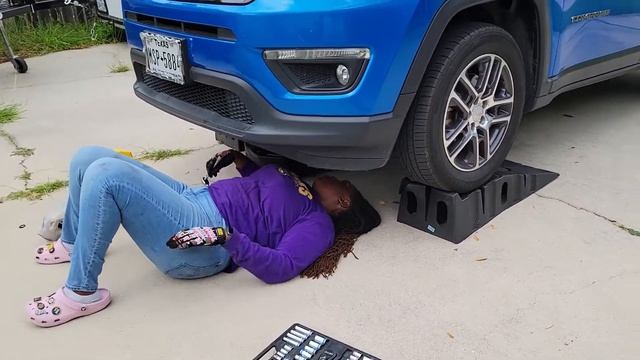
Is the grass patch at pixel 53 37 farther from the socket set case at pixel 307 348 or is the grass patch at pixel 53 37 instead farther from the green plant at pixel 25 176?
the socket set case at pixel 307 348

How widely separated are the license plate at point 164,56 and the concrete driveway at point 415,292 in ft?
2.67

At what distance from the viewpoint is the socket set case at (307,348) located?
6.43 feet

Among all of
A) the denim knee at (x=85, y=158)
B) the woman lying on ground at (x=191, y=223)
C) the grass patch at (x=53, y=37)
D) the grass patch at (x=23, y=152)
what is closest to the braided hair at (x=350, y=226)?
the woman lying on ground at (x=191, y=223)

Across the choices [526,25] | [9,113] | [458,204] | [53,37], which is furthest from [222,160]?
[53,37]

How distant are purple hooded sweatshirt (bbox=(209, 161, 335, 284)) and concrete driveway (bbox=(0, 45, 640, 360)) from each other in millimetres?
110

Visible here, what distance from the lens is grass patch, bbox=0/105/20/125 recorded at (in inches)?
182

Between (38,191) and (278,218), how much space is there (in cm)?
168

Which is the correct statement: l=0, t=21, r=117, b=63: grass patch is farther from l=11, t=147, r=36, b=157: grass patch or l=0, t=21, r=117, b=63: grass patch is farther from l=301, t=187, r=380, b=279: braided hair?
l=301, t=187, r=380, b=279: braided hair

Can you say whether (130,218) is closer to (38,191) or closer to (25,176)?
(38,191)

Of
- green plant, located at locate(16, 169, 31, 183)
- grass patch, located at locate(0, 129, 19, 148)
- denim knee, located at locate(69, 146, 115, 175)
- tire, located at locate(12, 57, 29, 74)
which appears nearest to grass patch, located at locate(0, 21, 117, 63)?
tire, located at locate(12, 57, 29, 74)

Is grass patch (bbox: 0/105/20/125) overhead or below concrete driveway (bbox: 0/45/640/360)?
below

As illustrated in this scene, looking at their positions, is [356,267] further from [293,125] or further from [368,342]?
[293,125]

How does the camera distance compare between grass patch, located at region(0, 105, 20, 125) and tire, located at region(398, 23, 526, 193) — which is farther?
grass patch, located at region(0, 105, 20, 125)

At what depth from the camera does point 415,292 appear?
230 cm
